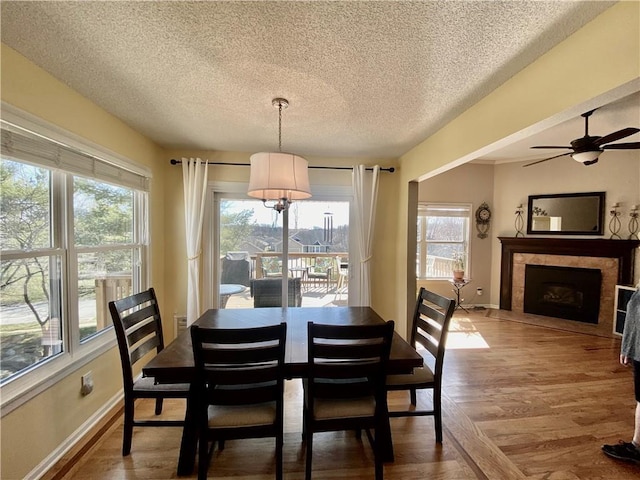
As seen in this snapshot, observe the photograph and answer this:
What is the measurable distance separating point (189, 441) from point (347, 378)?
1.09 m

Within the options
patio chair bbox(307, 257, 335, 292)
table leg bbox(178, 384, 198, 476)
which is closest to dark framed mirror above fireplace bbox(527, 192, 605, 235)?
patio chair bbox(307, 257, 335, 292)

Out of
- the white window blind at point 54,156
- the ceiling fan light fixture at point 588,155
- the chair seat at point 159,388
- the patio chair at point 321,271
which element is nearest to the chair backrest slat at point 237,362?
the chair seat at point 159,388

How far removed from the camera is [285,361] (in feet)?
5.28

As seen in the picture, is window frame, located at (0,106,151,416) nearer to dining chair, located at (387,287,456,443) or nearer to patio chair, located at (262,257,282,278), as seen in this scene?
patio chair, located at (262,257,282,278)

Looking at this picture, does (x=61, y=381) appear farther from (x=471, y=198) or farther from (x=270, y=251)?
(x=471, y=198)

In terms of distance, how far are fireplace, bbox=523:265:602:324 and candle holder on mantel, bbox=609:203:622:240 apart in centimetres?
58

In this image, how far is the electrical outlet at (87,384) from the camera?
80.4 inches

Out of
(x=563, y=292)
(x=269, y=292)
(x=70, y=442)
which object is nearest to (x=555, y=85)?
(x=269, y=292)

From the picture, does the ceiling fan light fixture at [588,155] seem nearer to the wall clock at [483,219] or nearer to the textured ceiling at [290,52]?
the textured ceiling at [290,52]

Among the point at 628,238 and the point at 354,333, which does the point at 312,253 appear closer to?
the point at 354,333

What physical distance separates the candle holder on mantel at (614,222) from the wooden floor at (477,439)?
2151 millimetres

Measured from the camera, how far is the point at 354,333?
4.90 ft

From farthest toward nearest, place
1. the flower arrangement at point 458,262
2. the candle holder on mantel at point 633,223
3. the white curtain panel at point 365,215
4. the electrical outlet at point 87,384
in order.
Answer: the flower arrangement at point 458,262 < the candle holder on mantel at point 633,223 < the white curtain panel at point 365,215 < the electrical outlet at point 87,384

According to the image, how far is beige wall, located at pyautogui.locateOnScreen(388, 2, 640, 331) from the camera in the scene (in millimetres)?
1171
